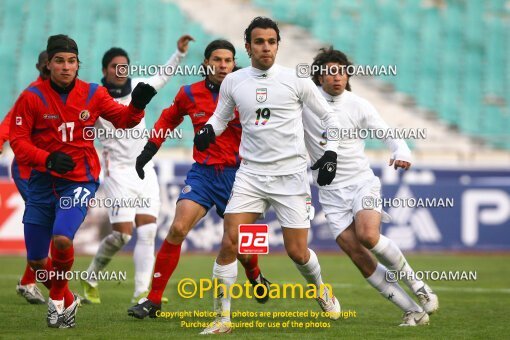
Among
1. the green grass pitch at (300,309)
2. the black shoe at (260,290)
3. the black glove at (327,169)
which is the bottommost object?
the green grass pitch at (300,309)

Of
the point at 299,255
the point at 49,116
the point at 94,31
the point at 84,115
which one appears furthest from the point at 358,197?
the point at 94,31

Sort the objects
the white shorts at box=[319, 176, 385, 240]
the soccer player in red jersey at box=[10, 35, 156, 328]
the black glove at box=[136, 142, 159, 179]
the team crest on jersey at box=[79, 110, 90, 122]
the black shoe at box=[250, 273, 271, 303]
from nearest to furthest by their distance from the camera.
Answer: the soccer player in red jersey at box=[10, 35, 156, 328]
the team crest on jersey at box=[79, 110, 90, 122]
the black glove at box=[136, 142, 159, 179]
the white shorts at box=[319, 176, 385, 240]
the black shoe at box=[250, 273, 271, 303]

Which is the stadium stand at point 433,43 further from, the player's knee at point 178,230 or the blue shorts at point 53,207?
the blue shorts at point 53,207

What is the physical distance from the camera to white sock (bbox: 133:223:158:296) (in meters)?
10.1

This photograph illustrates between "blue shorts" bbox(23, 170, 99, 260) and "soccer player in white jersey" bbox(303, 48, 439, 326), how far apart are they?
224 centimetres

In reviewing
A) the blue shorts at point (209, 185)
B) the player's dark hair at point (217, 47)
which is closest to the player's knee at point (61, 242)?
the blue shorts at point (209, 185)

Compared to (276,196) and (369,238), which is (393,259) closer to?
(369,238)

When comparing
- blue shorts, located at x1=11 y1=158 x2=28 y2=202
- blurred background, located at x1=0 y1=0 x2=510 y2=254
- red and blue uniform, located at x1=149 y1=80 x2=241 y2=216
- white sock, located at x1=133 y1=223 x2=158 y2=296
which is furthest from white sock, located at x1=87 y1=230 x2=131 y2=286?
blurred background, located at x1=0 y1=0 x2=510 y2=254

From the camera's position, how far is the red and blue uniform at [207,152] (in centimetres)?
863

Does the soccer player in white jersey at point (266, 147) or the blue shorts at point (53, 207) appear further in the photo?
the blue shorts at point (53, 207)

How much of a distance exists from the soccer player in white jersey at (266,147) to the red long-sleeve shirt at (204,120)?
980mm

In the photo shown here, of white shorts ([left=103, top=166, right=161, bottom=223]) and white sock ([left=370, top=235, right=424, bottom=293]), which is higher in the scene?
white shorts ([left=103, top=166, right=161, bottom=223])

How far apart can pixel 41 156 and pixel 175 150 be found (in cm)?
1139

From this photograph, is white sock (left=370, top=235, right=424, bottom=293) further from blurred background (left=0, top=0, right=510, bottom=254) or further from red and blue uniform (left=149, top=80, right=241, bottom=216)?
blurred background (left=0, top=0, right=510, bottom=254)
